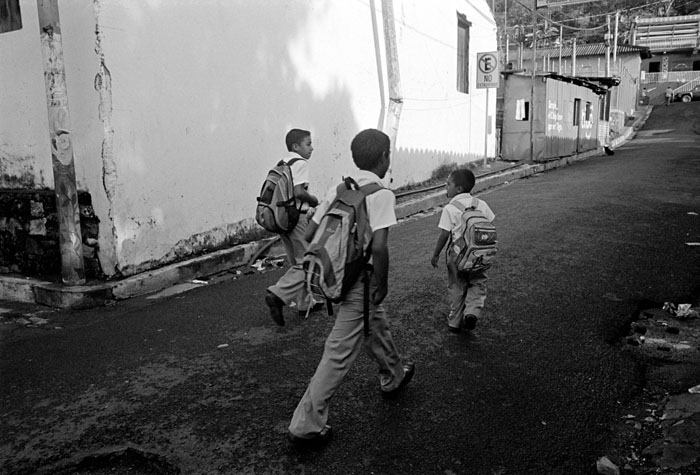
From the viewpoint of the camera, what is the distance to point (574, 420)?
130 inches

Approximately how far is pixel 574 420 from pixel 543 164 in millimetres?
16737

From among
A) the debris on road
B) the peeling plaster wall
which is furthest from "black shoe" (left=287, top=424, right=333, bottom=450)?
the peeling plaster wall

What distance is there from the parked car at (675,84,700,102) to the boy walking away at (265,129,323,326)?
5281 cm

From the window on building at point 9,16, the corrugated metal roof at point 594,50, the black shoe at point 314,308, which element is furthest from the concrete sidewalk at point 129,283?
the corrugated metal roof at point 594,50

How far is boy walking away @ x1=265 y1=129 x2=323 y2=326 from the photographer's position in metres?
4.83

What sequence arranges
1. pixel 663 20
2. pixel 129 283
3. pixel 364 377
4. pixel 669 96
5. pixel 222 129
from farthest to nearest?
pixel 663 20, pixel 669 96, pixel 222 129, pixel 129 283, pixel 364 377

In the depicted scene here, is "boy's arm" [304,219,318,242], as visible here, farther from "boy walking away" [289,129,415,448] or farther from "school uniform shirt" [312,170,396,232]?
"school uniform shirt" [312,170,396,232]

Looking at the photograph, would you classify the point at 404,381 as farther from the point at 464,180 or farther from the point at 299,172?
the point at 299,172

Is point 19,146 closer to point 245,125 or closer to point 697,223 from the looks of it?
point 245,125

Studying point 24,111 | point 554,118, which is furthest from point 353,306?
point 554,118

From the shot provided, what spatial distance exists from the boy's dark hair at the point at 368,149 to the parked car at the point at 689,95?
2135 inches

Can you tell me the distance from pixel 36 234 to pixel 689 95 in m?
53.6

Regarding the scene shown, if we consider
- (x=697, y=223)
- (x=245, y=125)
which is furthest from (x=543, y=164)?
(x=245, y=125)

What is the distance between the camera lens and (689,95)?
48938 millimetres
